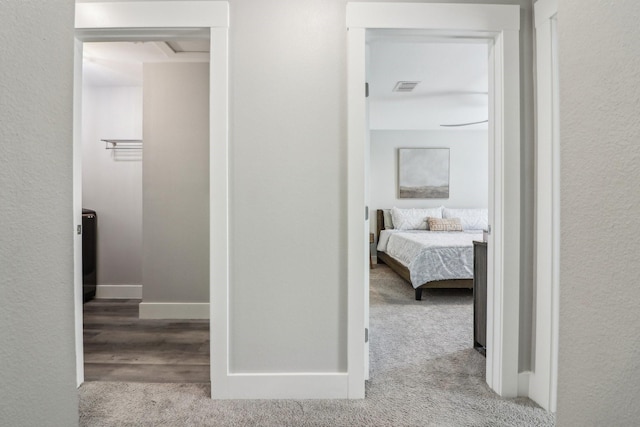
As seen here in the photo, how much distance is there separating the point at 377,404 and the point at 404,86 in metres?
3.57

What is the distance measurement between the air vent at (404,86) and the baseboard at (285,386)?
3.41m

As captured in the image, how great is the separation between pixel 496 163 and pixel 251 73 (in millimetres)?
1426

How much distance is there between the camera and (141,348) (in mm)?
2643

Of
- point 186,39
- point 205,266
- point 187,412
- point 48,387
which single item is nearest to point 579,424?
point 48,387

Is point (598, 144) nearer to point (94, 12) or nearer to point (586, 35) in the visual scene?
point (586, 35)

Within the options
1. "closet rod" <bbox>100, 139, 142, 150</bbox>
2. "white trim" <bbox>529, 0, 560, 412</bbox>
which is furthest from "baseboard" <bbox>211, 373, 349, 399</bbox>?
"closet rod" <bbox>100, 139, 142, 150</bbox>

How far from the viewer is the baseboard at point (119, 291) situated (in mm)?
4074

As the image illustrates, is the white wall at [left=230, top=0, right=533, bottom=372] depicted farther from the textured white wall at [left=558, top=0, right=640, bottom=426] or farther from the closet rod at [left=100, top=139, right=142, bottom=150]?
the closet rod at [left=100, top=139, right=142, bottom=150]

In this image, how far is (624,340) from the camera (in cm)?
75

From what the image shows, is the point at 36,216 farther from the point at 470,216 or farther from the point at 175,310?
the point at 470,216

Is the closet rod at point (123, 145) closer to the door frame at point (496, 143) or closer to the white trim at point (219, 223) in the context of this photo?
the white trim at point (219, 223)

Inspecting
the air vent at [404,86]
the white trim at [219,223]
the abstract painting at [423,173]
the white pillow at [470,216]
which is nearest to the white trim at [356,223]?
the white trim at [219,223]

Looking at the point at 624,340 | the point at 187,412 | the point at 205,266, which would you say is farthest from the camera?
the point at 205,266

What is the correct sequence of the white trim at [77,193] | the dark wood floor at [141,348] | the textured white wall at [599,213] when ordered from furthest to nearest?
the dark wood floor at [141,348] < the white trim at [77,193] < the textured white wall at [599,213]
